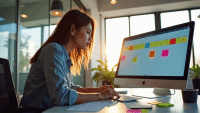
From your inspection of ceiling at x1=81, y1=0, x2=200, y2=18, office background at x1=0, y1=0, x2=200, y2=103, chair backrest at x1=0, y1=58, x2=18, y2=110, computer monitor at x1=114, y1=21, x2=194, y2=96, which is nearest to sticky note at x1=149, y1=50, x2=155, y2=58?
computer monitor at x1=114, y1=21, x2=194, y2=96

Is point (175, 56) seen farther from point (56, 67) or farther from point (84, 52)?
point (84, 52)

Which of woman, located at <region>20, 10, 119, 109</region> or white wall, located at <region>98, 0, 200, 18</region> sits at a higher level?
white wall, located at <region>98, 0, 200, 18</region>

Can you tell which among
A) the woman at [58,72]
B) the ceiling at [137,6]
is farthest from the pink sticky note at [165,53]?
the ceiling at [137,6]

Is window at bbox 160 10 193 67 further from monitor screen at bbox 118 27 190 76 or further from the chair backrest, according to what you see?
the chair backrest

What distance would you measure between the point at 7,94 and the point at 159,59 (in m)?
0.94

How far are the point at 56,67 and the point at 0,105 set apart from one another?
369 millimetres

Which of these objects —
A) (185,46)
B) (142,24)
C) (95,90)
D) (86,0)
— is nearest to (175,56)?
(185,46)

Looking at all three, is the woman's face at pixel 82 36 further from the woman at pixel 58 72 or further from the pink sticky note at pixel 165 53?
the pink sticky note at pixel 165 53

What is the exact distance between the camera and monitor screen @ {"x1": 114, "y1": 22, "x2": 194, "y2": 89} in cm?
91

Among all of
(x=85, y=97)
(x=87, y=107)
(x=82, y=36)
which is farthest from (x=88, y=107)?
(x=82, y=36)

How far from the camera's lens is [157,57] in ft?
3.42

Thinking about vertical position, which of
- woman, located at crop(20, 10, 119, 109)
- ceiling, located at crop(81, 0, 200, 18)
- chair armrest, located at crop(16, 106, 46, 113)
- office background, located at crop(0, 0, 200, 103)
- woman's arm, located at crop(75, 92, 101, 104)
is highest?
ceiling, located at crop(81, 0, 200, 18)

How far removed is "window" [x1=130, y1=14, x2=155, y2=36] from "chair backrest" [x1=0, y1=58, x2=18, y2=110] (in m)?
4.97

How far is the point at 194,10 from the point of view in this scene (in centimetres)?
527
